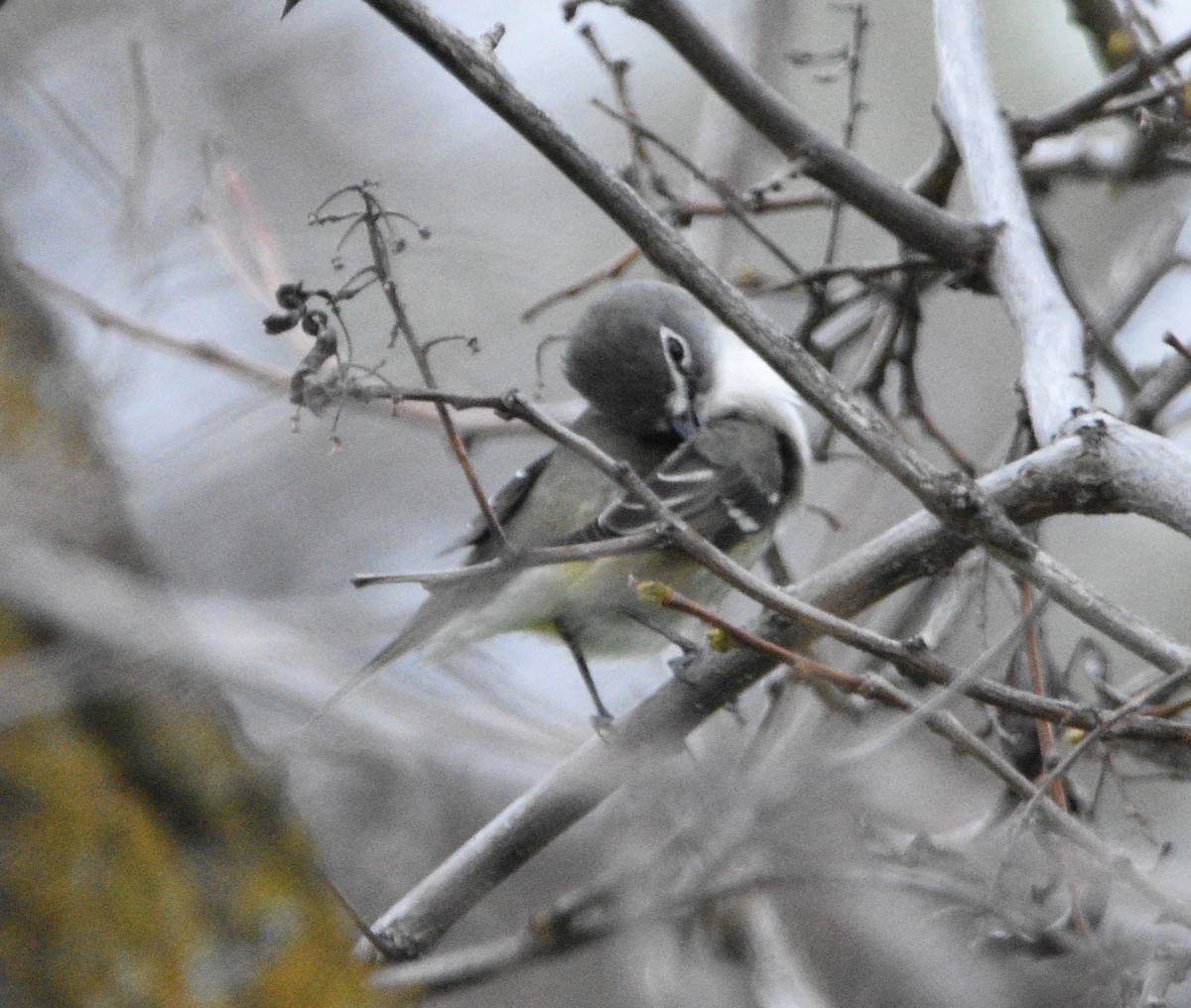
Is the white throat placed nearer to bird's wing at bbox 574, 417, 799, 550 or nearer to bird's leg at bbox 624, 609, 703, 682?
bird's wing at bbox 574, 417, 799, 550

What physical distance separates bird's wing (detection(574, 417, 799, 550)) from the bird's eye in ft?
1.10

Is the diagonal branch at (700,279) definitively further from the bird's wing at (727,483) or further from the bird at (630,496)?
the bird's wing at (727,483)

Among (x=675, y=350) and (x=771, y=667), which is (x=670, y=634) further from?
(x=771, y=667)

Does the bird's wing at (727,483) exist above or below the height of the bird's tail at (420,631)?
below

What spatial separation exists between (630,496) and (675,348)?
119cm

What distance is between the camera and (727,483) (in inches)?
163

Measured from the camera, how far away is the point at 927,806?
2.38 m

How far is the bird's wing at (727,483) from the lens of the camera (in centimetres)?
409

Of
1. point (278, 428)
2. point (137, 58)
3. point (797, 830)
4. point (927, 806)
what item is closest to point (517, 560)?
point (797, 830)

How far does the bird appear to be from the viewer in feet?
12.7

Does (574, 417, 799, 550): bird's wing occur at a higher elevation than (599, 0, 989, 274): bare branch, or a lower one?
lower

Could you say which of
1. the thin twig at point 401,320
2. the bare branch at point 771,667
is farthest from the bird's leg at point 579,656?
the thin twig at point 401,320

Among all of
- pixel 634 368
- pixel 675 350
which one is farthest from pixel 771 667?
pixel 675 350

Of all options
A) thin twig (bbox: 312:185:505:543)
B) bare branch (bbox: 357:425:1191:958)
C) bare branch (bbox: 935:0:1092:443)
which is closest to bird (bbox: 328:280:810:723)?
bare branch (bbox: 357:425:1191:958)
